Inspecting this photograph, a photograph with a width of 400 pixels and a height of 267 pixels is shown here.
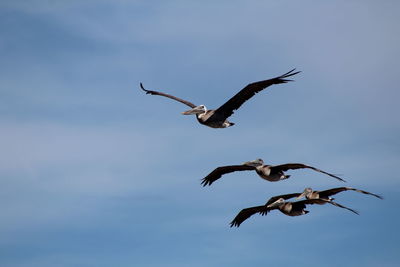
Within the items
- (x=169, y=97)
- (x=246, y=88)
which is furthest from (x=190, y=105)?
(x=246, y=88)

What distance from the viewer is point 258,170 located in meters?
26.9

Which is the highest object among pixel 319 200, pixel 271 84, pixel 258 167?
pixel 271 84

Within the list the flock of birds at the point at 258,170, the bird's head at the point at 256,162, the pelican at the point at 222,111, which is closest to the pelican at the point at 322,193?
the flock of birds at the point at 258,170

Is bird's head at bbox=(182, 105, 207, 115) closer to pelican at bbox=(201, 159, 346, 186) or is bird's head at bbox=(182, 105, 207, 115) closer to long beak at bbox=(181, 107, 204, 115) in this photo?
long beak at bbox=(181, 107, 204, 115)

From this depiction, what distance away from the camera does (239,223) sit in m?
29.3

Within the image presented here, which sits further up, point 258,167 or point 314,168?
point 258,167

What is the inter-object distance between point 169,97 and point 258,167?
6.28 metres

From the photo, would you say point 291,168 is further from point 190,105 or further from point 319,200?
point 190,105

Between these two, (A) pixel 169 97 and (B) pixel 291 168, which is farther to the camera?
(A) pixel 169 97

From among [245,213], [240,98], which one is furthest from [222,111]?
[245,213]

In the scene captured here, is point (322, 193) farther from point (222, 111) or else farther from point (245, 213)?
point (222, 111)

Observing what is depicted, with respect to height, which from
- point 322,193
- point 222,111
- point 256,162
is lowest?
point 322,193

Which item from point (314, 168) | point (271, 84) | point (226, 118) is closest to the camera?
point (314, 168)

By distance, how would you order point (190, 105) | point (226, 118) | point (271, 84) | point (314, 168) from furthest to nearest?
1. point (190, 105)
2. point (226, 118)
3. point (271, 84)
4. point (314, 168)
